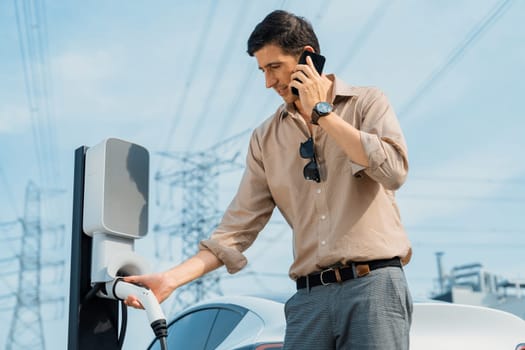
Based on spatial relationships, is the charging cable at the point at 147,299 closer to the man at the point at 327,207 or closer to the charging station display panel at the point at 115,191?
the man at the point at 327,207

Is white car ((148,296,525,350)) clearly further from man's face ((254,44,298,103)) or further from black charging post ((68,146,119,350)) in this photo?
man's face ((254,44,298,103))

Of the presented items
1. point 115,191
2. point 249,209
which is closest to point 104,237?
point 115,191

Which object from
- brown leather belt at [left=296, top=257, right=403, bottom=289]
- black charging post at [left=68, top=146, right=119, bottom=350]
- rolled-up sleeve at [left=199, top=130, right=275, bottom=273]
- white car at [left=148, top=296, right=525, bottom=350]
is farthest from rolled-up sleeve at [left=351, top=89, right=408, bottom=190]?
white car at [left=148, top=296, right=525, bottom=350]

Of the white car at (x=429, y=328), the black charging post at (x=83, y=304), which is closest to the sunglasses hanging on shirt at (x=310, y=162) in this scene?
the black charging post at (x=83, y=304)

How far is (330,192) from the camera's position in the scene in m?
2.77

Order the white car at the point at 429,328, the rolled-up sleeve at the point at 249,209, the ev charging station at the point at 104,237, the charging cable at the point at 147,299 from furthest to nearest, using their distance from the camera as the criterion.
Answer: the white car at the point at 429,328, the rolled-up sleeve at the point at 249,209, the ev charging station at the point at 104,237, the charging cable at the point at 147,299

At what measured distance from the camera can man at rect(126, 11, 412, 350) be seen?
8.43ft

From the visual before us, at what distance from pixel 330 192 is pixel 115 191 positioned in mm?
772

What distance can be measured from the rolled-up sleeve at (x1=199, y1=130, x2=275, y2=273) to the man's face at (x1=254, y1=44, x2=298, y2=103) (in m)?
0.33

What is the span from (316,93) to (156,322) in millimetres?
943

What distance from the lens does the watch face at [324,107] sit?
259 cm

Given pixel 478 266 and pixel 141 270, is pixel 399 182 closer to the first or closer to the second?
Answer: pixel 141 270

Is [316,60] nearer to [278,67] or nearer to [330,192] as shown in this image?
[278,67]

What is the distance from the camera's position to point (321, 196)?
2.78 meters
